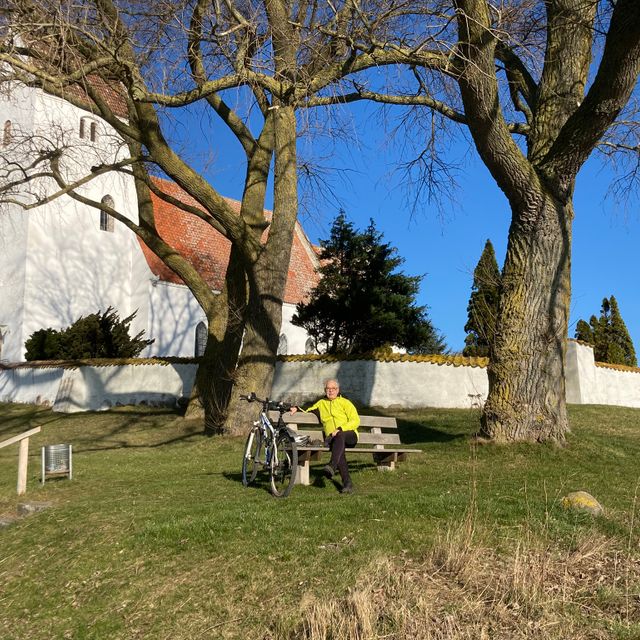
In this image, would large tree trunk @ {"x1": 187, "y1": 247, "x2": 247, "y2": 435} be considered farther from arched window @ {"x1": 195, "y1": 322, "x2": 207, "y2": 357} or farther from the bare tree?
arched window @ {"x1": 195, "y1": 322, "x2": 207, "y2": 357}

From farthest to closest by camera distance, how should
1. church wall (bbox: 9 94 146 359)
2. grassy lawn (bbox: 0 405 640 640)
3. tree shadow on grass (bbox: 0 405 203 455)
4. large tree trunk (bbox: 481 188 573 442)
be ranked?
church wall (bbox: 9 94 146 359) < tree shadow on grass (bbox: 0 405 203 455) < large tree trunk (bbox: 481 188 573 442) < grassy lawn (bbox: 0 405 640 640)

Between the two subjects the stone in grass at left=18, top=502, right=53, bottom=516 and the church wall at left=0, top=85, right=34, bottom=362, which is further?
the church wall at left=0, top=85, right=34, bottom=362

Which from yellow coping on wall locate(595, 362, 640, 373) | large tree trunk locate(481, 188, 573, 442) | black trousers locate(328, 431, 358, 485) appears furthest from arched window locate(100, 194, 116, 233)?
black trousers locate(328, 431, 358, 485)

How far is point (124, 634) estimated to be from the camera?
5527 mm

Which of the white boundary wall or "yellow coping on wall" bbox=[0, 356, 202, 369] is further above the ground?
"yellow coping on wall" bbox=[0, 356, 202, 369]

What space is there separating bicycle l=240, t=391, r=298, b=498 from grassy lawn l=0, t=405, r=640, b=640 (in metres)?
0.24

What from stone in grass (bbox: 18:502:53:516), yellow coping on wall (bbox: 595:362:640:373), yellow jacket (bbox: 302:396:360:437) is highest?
yellow coping on wall (bbox: 595:362:640:373)

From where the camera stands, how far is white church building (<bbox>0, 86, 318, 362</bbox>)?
103 ft

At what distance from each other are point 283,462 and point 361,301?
15.0 meters

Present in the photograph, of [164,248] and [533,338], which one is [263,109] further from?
[533,338]

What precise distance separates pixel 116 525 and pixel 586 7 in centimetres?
977

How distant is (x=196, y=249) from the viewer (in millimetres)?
34375

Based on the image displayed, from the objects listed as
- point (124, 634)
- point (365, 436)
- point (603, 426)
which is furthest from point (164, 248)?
point (124, 634)

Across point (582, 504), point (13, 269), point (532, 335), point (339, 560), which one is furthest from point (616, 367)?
point (13, 269)
